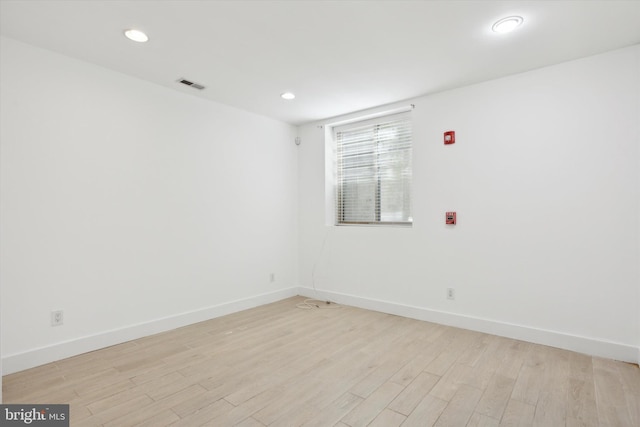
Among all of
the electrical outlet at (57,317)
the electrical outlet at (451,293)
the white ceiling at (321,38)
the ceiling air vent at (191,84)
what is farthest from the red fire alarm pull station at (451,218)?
the electrical outlet at (57,317)

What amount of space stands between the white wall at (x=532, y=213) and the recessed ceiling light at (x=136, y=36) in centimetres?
279

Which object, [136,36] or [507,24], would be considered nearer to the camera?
[507,24]

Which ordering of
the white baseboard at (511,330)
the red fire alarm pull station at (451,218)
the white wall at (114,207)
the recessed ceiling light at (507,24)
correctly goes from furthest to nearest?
1. the red fire alarm pull station at (451,218)
2. the white baseboard at (511,330)
3. the white wall at (114,207)
4. the recessed ceiling light at (507,24)

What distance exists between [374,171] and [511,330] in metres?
2.35

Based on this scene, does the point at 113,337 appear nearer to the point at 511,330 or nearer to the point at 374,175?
the point at 374,175

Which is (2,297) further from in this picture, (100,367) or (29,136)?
(29,136)

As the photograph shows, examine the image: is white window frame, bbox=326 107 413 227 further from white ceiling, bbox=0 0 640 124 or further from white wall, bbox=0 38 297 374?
A: white wall, bbox=0 38 297 374

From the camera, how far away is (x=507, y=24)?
7.50 ft

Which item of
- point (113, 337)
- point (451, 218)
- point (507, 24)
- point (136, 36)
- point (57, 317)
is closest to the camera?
point (507, 24)

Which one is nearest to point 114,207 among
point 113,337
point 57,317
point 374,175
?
point 57,317

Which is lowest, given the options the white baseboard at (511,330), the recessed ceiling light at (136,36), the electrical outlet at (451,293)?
the white baseboard at (511,330)

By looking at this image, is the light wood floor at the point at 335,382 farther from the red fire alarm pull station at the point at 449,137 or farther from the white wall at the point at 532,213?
the red fire alarm pull station at the point at 449,137

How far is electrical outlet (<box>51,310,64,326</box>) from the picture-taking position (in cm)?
265

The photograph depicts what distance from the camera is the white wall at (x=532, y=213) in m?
2.66
